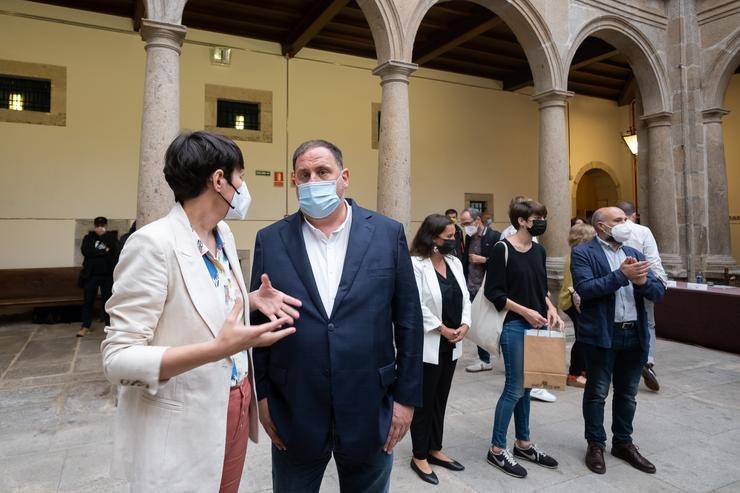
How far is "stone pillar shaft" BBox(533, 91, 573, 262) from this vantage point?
7.14 metres

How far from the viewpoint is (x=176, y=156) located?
4.50 feet

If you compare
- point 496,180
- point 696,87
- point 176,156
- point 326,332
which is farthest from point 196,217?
point 496,180

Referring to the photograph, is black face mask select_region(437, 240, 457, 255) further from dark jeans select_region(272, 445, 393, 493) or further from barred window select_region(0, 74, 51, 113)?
barred window select_region(0, 74, 51, 113)

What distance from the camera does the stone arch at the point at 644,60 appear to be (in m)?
8.23

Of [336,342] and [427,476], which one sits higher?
[336,342]

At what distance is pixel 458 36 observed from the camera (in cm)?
882

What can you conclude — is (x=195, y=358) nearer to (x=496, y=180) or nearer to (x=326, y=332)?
(x=326, y=332)

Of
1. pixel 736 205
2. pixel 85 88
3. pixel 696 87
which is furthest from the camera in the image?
pixel 736 205

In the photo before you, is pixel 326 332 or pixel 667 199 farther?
pixel 667 199

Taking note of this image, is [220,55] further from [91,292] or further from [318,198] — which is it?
[318,198]

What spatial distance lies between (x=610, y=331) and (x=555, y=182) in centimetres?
466

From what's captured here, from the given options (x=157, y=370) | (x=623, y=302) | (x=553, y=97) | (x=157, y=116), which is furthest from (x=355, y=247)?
(x=553, y=97)

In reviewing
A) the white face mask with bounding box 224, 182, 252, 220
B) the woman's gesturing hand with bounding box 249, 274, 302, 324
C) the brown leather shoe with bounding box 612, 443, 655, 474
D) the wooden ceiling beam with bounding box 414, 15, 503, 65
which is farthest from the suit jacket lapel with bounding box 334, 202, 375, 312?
the wooden ceiling beam with bounding box 414, 15, 503, 65

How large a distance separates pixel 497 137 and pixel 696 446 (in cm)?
982
